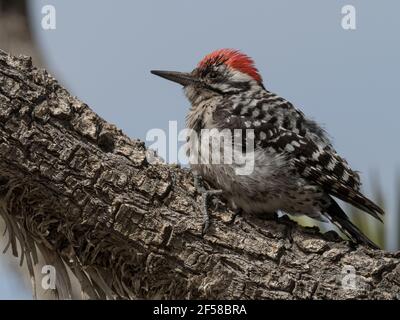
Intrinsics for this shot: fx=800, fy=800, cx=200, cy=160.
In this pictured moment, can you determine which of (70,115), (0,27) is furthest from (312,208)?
(0,27)

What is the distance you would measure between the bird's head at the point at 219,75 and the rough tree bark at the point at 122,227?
1.52 meters

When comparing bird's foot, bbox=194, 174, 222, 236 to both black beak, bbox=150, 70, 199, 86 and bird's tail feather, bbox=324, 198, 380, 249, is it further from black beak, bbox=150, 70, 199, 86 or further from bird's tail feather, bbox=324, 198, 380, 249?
black beak, bbox=150, 70, 199, 86

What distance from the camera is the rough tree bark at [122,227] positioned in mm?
4449

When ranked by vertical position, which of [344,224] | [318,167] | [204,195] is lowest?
[344,224]

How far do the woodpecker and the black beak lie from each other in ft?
1.14

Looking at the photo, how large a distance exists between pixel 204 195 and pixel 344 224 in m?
1.14

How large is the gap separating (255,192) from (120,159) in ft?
3.25

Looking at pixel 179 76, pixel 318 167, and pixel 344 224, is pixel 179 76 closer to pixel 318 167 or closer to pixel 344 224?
pixel 318 167

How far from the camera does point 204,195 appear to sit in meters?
4.81

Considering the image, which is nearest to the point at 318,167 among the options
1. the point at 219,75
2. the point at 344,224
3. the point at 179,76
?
the point at 344,224

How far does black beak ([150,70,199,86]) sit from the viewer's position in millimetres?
6230

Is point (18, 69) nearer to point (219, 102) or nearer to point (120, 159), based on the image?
point (120, 159)

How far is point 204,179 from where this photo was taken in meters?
5.22

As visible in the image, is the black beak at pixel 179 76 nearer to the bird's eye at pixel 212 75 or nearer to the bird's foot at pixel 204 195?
the bird's eye at pixel 212 75
